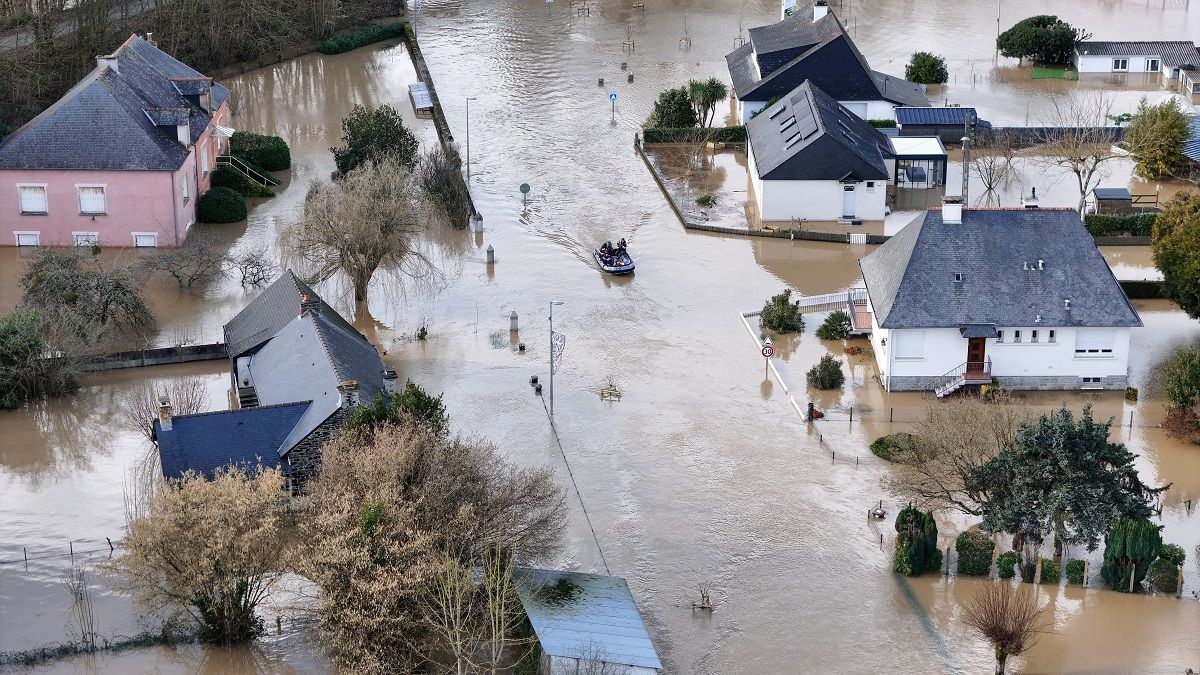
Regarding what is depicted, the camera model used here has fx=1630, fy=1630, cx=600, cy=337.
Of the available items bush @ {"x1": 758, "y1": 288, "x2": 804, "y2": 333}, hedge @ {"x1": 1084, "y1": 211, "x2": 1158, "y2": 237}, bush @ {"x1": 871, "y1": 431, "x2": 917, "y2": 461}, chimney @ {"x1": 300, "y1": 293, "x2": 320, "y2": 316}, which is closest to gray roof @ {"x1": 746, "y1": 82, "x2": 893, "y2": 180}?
hedge @ {"x1": 1084, "y1": 211, "x2": 1158, "y2": 237}

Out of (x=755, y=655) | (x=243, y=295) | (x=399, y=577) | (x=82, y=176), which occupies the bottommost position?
(x=755, y=655)

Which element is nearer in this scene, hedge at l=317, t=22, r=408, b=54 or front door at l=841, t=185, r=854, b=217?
front door at l=841, t=185, r=854, b=217

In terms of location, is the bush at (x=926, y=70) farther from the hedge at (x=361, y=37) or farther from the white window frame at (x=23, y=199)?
the white window frame at (x=23, y=199)

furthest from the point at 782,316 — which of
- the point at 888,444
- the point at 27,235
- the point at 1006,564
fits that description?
the point at 27,235

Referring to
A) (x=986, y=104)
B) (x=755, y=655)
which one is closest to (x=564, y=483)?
(x=755, y=655)

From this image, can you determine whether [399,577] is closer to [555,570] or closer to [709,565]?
[555,570]

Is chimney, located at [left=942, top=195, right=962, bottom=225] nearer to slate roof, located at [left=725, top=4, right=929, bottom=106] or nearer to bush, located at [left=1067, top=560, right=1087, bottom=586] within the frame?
bush, located at [left=1067, top=560, right=1087, bottom=586]

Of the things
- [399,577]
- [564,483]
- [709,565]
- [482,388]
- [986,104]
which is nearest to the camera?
[399,577]
